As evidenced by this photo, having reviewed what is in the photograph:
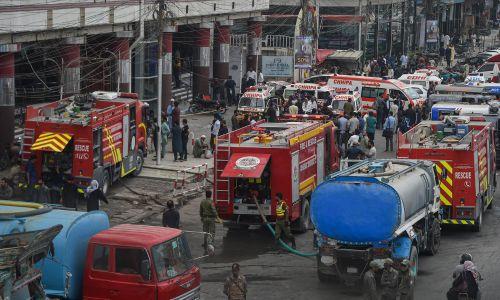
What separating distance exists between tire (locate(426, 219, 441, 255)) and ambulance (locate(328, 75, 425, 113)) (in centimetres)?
2415

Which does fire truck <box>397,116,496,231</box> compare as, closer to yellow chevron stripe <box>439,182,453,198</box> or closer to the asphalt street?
yellow chevron stripe <box>439,182,453,198</box>

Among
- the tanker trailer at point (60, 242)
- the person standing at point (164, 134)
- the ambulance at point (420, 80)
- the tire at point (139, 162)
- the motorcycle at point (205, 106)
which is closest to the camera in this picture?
the tanker trailer at point (60, 242)

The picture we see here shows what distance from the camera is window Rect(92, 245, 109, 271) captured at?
17.8 m

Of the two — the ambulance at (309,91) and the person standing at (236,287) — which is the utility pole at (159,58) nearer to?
the ambulance at (309,91)

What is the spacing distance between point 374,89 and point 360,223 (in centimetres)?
2941

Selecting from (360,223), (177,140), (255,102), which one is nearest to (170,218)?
(360,223)

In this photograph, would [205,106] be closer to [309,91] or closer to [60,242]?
[309,91]

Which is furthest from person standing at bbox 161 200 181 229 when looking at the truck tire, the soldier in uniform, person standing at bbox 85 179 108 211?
the soldier in uniform

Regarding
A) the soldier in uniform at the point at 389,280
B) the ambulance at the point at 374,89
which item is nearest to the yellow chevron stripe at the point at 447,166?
the soldier in uniform at the point at 389,280

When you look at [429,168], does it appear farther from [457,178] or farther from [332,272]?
[332,272]

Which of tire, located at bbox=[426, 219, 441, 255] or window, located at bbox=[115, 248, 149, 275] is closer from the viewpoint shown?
window, located at bbox=[115, 248, 149, 275]

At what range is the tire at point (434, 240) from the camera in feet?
80.5

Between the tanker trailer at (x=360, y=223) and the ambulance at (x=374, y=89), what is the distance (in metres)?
27.5

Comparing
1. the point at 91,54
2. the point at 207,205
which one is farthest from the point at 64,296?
the point at 91,54
